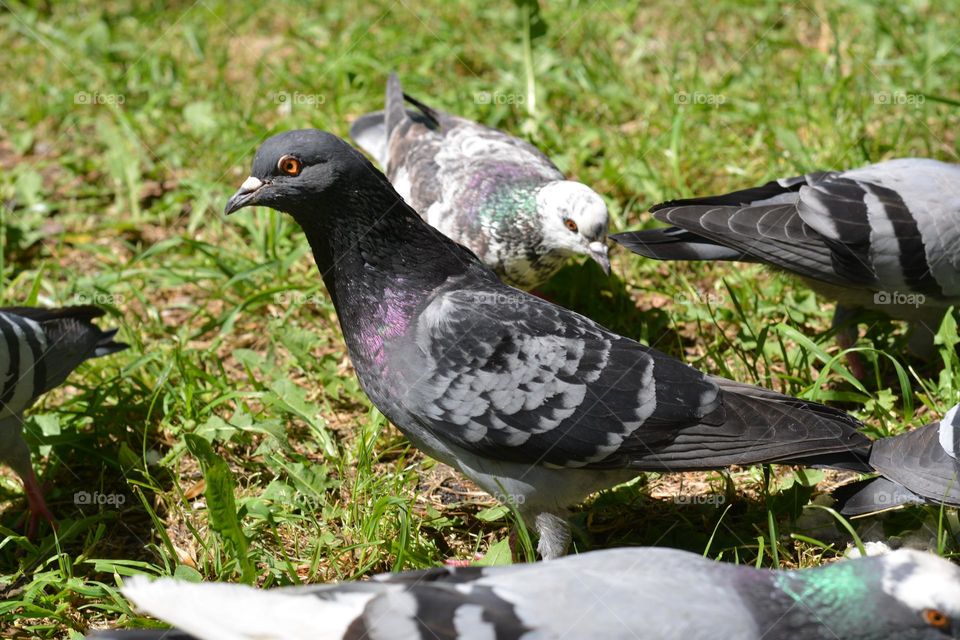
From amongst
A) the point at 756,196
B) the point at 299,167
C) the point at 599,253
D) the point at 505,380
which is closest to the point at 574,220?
the point at 599,253

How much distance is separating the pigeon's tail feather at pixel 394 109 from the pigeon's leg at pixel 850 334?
2875mm

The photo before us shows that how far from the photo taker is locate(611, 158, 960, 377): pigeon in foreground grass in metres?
4.84

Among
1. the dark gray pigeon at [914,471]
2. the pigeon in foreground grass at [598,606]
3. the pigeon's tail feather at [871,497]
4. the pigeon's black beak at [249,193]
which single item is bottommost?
the pigeon's tail feather at [871,497]

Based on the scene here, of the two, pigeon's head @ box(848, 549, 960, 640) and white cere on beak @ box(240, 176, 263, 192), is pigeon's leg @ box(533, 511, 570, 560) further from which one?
white cere on beak @ box(240, 176, 263, 192)

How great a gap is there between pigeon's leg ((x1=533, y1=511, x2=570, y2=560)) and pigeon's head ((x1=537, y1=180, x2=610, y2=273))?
1496 millimetres

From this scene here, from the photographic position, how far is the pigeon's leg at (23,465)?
4496mm

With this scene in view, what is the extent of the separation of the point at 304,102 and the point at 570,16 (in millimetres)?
2277

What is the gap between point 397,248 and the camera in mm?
4180

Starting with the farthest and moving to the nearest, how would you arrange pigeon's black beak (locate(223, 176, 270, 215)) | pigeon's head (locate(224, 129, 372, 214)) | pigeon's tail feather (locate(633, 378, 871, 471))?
pigeon's black beak (locate(223, 176, 270, 215)) → pigeon's head (locate(224, 129, 372, 214)) → pigeon's tail feather (locate(633, 378, 871, 471))

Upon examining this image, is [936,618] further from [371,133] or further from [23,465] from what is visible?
[371,133]

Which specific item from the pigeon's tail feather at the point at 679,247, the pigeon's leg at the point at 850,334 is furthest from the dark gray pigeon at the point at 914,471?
the pigeon's tail feather at the point at 679,247

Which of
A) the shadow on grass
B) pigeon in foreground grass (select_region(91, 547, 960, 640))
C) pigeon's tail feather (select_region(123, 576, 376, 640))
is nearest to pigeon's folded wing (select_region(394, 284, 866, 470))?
pigeon in foreground grass (select_region(91, 547, 960, 640))

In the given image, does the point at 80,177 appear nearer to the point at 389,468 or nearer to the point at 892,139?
the point at 389,468

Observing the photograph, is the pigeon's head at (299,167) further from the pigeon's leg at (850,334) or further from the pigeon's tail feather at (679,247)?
the pigeon's leg at (850,334)
